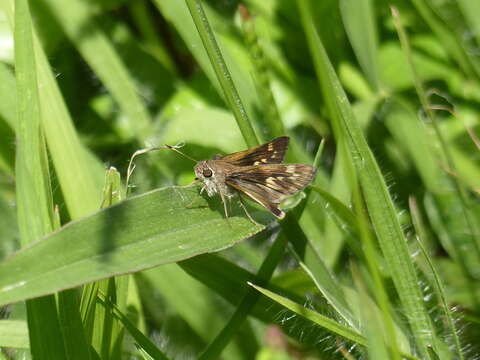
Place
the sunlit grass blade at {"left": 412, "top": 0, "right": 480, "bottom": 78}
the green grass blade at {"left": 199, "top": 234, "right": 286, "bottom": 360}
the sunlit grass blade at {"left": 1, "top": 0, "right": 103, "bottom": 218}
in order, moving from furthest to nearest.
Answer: the sunlit grass blade at {"left": 412, "top": 0, "right": 480, "bottom": 78}, the sunlit grass blade at {"left": 1, "top": 0, "right": 103, "bottom": 218}, the green grass blade at {"left": 199, "top": 234, "right": 286, "bottom": 360}

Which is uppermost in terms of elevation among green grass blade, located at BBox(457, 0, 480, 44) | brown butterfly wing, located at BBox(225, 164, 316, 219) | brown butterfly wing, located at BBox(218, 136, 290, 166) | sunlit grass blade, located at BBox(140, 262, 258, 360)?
green grass blade, located at BBox(457, 0, 480, 44)

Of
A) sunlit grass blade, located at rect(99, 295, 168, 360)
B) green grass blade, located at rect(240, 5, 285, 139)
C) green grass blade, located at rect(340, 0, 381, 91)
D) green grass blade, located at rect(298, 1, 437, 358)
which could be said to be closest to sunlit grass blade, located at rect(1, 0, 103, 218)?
sunlit grass blade, located at rect(99, 295, 168, 360)

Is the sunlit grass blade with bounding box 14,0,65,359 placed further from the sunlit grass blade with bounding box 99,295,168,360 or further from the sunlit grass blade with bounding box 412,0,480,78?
the sunlit grass blade with bounding box 412,0,480,78

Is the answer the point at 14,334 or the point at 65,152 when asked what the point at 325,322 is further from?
the point at 65,152

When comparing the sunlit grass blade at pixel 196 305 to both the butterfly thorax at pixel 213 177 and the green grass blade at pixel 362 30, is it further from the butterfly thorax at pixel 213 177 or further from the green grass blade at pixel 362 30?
the green grass blade at pixel 362 30

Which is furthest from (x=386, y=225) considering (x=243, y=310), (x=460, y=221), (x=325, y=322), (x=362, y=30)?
(x=362, y=30)

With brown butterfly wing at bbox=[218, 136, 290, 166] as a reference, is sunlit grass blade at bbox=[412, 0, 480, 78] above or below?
above

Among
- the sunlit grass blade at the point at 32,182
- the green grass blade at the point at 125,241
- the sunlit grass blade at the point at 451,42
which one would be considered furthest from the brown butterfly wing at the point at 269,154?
the sunlit grass blade at the point at 451,42

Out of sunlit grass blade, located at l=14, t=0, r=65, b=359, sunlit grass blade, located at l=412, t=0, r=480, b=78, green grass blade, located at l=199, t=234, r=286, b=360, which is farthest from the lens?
sunlit grass blade, located at l=412, t=0, r=480, b=78
